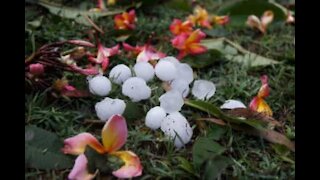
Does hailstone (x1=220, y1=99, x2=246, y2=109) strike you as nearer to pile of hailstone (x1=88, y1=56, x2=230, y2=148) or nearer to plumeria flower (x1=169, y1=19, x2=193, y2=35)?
pile of hailstone (x1=88, y1=56, x2=230, y2=148)

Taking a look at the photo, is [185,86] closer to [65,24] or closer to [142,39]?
[142,39]

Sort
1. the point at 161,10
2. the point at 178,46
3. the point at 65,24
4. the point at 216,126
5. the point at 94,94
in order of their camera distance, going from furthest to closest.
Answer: the point at 161,10 < the point at 65,24 < the point at 178,46 < the point at 94,94 < the point at 216,126

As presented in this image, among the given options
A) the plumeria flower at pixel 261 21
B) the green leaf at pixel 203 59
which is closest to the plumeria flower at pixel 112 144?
the green leaf at pixel 203 59

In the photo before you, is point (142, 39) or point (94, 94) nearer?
point (94, 94)

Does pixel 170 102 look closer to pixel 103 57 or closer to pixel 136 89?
pixel 136 89

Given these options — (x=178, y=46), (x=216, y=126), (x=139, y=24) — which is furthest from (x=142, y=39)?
(x=216, y=126)
